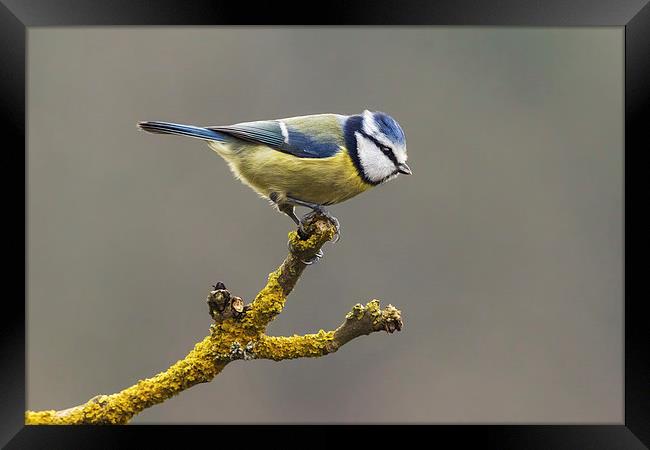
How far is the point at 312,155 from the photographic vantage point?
1.98 m

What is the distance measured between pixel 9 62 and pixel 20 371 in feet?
2.89

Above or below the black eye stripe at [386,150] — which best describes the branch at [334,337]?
below

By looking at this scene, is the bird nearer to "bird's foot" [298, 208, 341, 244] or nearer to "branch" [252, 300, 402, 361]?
"bird's foot" [298, 208, 341, 244]

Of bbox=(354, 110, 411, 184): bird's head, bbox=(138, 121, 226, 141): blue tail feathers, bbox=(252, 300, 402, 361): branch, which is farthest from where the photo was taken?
bbox=(354, 110, 411, 184): bird's head

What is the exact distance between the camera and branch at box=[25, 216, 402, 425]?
1.70m

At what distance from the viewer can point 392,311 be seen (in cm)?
167

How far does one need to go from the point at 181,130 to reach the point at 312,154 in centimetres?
39

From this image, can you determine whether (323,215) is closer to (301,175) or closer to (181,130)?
(301,175)

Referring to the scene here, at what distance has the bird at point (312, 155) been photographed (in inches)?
75.8

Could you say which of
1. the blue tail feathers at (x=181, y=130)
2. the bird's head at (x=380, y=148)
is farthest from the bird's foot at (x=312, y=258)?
the blue tail feathers at (x=181, y=130)

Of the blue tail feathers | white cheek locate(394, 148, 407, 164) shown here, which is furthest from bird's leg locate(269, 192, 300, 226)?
white cheek locate(394, 148, 407, 164)

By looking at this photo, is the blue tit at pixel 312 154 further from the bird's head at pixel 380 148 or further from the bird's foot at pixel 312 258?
the bird's foot at pixel 312 258

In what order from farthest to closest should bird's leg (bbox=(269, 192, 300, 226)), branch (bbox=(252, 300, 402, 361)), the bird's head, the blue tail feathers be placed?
bird's leg (bbox=(269, 192, 300, 226)) < the bird's head < the blue tail feathers < branch (bbox=(252, 300, 402, 361))

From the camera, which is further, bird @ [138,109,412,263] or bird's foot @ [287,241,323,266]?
bird @ [138,109,412,263]
